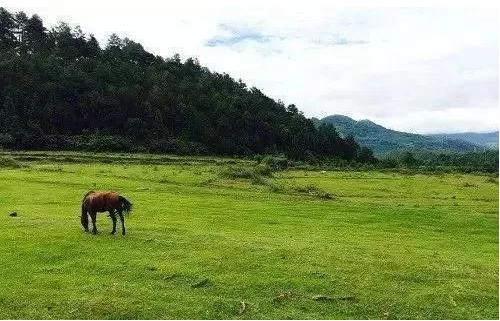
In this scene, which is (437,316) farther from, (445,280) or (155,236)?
(155,236)

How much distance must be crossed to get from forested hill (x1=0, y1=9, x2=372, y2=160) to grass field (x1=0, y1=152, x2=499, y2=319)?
8584 cm

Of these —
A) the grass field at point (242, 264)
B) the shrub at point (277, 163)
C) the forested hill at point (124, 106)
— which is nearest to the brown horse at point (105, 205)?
the grass field at point (242, 264)

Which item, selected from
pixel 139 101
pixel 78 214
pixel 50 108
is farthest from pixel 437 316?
pixel 139 101

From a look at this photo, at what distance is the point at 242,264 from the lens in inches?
808

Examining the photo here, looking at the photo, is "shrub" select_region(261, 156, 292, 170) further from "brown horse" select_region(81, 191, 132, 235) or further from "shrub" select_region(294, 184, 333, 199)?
"brown horse" select_region(81, 191, 132, 235)

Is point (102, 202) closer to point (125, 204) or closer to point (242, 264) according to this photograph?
point (125, 204)

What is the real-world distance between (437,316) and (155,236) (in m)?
12.9

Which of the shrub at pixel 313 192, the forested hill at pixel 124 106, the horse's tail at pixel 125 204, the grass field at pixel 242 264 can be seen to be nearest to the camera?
the grass field at pixel 242 264

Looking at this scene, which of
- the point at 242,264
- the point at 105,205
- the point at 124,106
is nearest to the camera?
the point at 242,264

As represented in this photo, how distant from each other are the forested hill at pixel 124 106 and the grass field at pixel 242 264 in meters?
85.8

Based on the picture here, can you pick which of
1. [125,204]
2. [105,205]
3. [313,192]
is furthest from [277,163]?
[105,205]

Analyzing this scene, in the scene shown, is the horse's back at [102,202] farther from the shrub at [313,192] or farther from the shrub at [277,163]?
the shrub at [277,163]

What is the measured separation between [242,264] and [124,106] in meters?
126

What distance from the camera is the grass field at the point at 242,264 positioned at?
16875 millimetres
